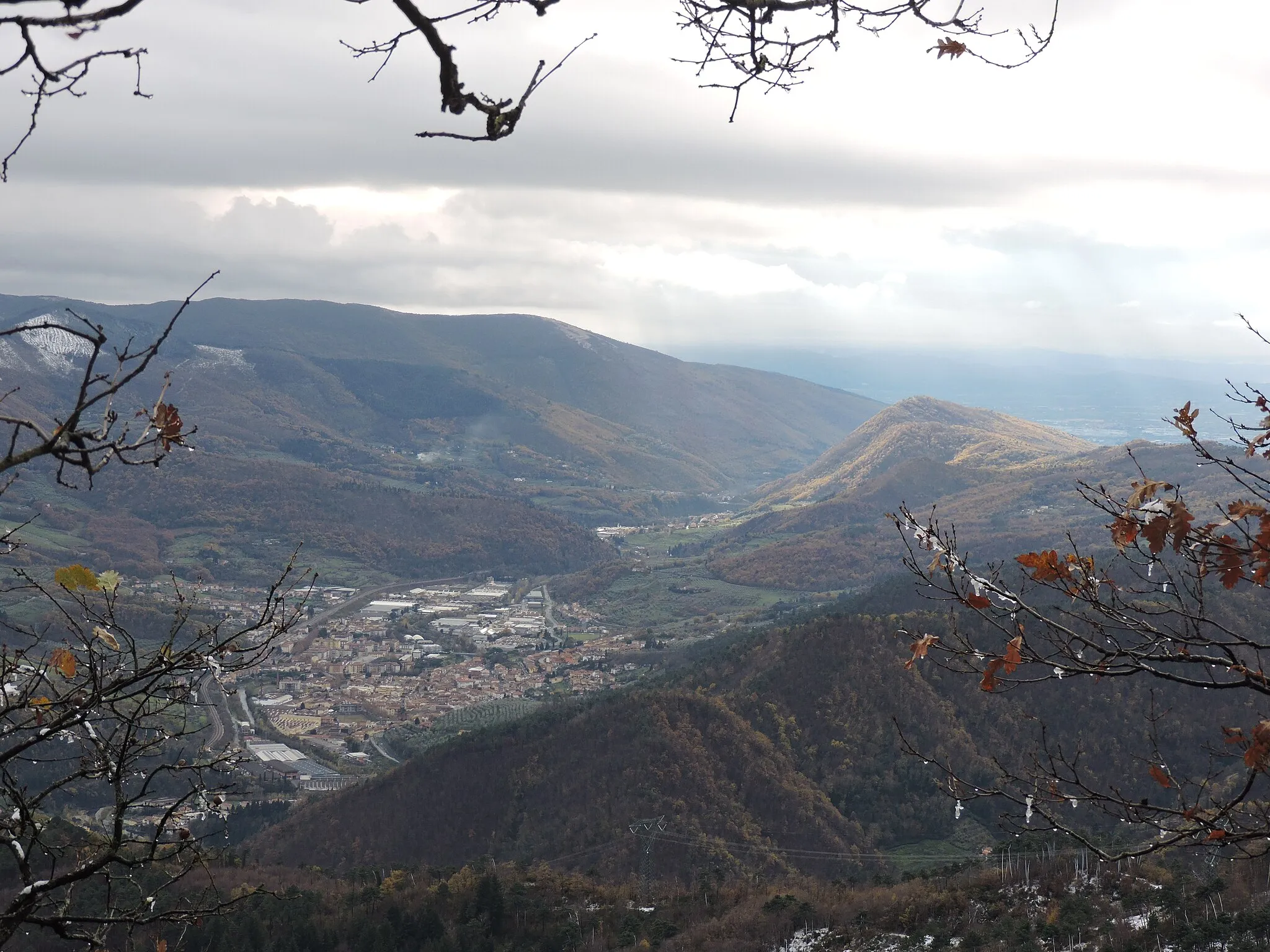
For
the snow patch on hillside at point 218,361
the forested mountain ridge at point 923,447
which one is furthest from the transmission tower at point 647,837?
the snow patch on hillside at point 218,361

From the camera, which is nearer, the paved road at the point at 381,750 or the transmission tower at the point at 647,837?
the transmission tower at the point at 647,837

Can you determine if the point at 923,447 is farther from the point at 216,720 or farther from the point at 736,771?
the point at 736,771

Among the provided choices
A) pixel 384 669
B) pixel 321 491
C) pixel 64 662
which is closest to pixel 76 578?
pixel 64 662

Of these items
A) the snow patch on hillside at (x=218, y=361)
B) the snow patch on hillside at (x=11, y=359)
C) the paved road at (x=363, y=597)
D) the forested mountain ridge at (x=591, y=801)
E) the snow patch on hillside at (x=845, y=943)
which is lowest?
the paved road at (x=363, y=597)

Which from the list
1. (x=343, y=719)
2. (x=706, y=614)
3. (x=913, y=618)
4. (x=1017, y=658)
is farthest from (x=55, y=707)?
(x=706, y=614)

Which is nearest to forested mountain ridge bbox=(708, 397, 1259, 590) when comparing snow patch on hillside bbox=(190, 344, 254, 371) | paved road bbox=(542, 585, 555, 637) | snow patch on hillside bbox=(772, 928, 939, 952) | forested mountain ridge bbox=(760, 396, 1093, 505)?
forested mountain ridge bbox=(760, 396, 1093, 505)

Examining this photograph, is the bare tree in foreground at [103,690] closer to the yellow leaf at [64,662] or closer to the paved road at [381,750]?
the yellow leaf at [64,662]
